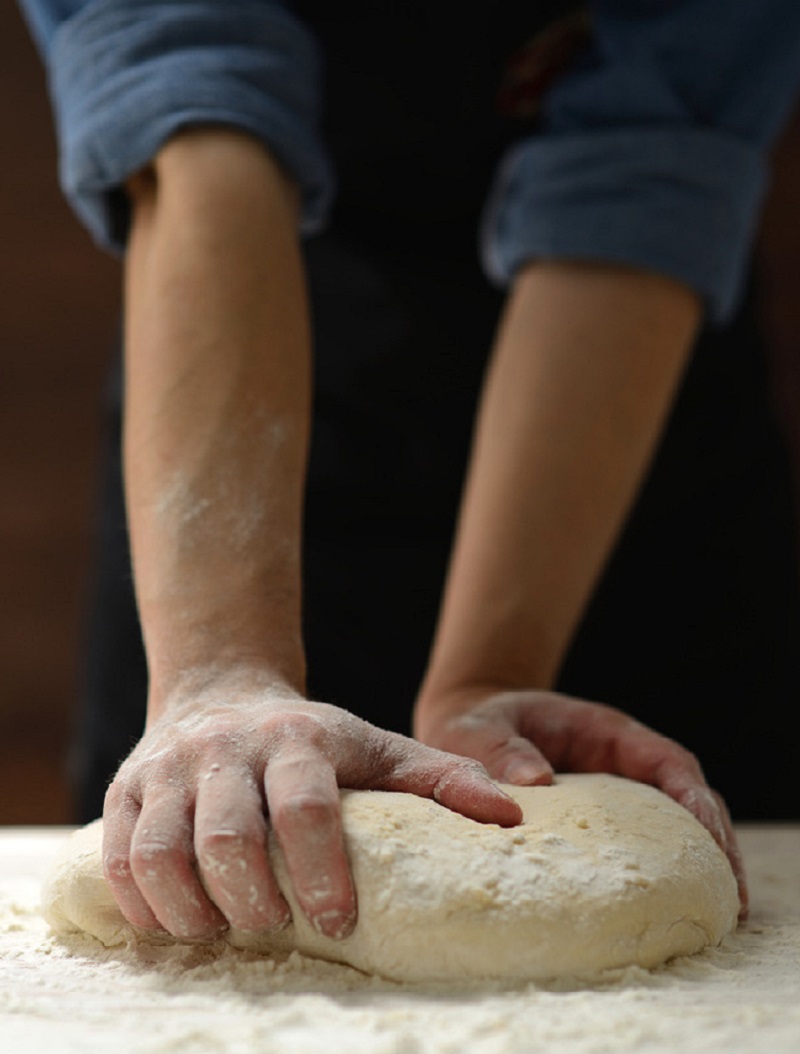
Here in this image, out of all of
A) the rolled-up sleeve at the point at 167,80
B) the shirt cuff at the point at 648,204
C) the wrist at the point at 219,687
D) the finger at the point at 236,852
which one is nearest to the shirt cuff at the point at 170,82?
the rolled-up sleeve at the point at 167,80

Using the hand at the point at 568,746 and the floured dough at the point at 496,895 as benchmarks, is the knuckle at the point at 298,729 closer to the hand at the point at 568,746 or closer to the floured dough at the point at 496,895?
the floured dough at the point at 496,895

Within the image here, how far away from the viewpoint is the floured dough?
592mm

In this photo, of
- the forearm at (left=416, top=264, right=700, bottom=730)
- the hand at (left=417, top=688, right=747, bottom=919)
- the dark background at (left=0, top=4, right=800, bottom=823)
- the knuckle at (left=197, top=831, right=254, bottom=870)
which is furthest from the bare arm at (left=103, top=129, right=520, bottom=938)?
the dark background at (left=0, top=4, right=800, bottom=823)

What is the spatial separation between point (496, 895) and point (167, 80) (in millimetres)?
669

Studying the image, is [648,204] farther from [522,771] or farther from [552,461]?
[522,771]

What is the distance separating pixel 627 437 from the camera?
105 centimetres

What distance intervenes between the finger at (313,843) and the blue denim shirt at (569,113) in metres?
0.55

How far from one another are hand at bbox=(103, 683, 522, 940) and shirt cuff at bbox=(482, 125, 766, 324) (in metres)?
0.59

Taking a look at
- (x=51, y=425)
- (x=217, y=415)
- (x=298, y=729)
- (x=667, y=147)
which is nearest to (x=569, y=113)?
(x=667, y=147)

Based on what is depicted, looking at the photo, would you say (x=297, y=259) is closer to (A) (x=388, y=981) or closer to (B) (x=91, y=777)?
(A) (x=388, y=981)

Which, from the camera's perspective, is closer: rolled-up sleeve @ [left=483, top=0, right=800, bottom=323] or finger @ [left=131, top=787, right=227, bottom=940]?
finger @ [left=131, top=787, right=227, bottom=940]

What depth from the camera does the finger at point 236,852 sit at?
569 mm

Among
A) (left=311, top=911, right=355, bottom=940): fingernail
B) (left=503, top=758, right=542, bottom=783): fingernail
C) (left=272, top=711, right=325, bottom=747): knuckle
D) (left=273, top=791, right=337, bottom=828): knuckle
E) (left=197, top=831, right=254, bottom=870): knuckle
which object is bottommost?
(left=503, top=758, right=542, bottom=783): fingernail

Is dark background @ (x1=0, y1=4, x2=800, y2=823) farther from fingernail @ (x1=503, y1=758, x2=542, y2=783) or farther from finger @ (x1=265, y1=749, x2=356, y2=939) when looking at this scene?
finger @ (x1=265, y1=749, x2=356, y2=939)
